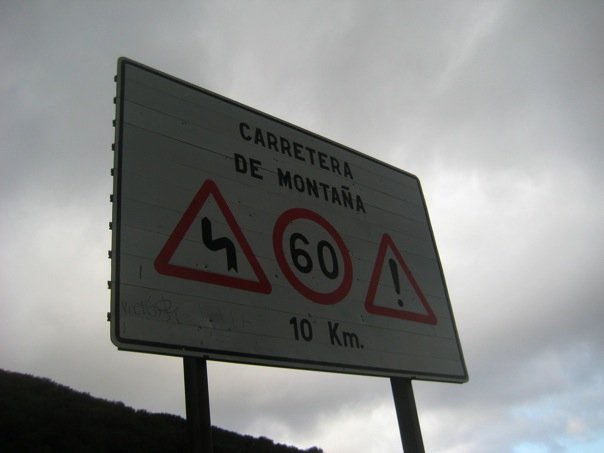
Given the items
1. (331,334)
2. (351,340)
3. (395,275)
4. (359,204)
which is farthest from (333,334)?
(359,204)

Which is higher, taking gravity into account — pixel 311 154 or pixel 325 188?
pixel 311 154

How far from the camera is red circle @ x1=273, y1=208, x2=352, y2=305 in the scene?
140 inches

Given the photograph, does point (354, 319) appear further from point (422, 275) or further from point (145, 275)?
point (145, 275)

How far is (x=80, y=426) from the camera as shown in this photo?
41.4 feet

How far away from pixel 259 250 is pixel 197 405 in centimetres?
103

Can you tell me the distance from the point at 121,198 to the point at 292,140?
157cm

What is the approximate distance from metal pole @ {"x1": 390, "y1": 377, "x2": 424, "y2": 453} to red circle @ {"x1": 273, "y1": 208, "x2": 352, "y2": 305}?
709 mm

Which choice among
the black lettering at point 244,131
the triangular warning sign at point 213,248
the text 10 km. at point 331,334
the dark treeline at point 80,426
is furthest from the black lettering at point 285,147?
the dark treeline at point 80,426

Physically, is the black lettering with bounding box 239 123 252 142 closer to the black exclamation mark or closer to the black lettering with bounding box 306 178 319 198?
the black lettering with bounding box 306 178 319 198

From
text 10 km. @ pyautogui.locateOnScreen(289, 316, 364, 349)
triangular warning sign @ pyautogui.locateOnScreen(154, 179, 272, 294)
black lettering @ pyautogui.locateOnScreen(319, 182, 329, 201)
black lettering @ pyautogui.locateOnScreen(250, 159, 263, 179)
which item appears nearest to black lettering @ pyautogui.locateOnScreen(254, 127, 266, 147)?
black lettering @ pyautogui.locateOnScreen(250, 159, 263, 179)

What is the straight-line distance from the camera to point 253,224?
354 centimetres

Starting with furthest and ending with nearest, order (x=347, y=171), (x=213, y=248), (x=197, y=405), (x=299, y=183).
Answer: (x=347, y=171) → (x=299, y=183) → (x=213, y=248) → (x=197, y=405)

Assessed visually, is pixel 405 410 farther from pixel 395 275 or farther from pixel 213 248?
pixel 213 248

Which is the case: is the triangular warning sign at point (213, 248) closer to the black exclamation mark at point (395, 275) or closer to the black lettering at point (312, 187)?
the black lettering at point (312, 187)
